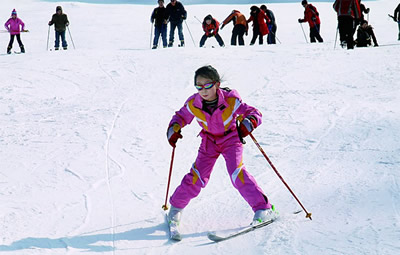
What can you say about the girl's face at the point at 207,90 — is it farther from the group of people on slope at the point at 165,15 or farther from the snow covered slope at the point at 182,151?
the group of people on slope at the point at 165,15

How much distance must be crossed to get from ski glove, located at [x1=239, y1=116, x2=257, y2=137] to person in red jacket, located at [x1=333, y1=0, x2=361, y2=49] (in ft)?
29.1

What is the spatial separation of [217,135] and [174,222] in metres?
0.69

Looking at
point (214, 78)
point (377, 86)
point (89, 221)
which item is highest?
point (214, 78)

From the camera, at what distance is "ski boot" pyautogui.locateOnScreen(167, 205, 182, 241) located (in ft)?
12.4

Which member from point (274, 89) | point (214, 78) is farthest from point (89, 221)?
point (274, 89)

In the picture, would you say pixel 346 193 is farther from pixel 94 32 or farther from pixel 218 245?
pixel 94 32

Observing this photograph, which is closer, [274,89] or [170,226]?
[170,226]

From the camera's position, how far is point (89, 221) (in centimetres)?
416

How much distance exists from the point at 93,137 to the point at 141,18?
20.1 meters

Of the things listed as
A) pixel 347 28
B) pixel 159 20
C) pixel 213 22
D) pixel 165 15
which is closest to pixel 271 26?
pixel 213 22

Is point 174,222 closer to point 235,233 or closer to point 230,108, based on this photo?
point 235,233

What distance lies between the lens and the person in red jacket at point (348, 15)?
11.8 meters

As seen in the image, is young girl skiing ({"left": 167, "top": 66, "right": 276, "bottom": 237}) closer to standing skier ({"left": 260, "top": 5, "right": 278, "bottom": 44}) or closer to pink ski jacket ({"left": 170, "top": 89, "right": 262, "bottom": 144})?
pink ski jacket ({"left": 170, "top": 89, "right": 262, "bottom": 144})

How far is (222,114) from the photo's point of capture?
12.5ft
